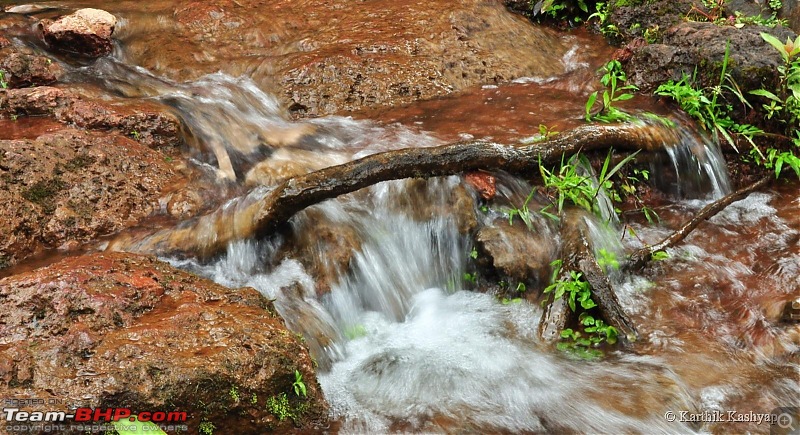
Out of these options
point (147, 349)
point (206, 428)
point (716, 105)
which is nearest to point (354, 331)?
point (206, 428)

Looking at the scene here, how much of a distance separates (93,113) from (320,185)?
262cm

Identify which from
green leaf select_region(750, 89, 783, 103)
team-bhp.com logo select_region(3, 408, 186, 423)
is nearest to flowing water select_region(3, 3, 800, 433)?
green leaf select_region(750, 89, 783, 103)

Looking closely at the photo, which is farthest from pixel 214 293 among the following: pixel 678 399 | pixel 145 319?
pixel 678 399

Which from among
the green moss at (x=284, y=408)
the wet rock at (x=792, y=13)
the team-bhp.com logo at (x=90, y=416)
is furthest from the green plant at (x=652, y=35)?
the team-bhp.com logo at (x=90, y=416)

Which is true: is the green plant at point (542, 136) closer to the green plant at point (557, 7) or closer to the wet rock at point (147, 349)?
the wet rock at point (147, 349)

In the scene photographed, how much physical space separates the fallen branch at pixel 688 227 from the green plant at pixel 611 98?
3.55 ft

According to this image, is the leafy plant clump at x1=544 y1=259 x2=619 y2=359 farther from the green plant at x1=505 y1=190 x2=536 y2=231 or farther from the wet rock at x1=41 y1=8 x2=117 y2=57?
the wet rock at x1=41 y1=8 x2=117 y2=57

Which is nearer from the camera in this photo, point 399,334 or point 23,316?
point 23,316

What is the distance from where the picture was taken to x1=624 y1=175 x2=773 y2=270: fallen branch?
14.5ft

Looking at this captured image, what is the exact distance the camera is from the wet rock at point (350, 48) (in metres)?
6.52

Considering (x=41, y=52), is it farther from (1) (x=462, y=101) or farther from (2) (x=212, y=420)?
(2) (x=212, y=420)

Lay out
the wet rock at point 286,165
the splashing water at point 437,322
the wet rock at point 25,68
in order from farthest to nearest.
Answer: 1. the wet rock at point 25,68
2. the wet rock at point 286,165
3. the splashing water at point 437,322

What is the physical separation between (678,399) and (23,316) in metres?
3.64

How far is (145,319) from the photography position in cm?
299
